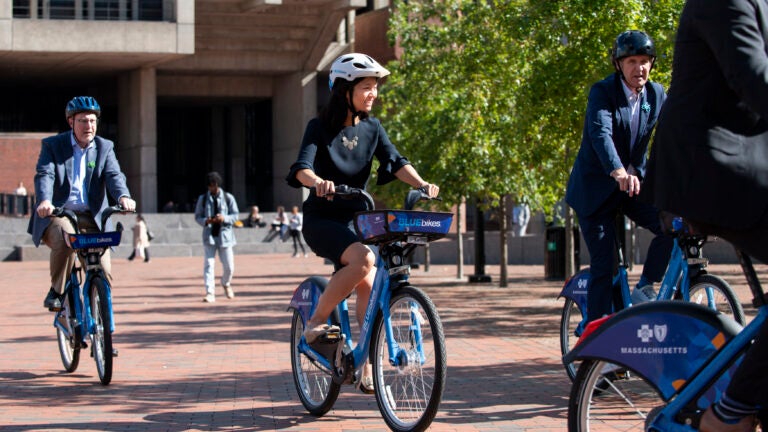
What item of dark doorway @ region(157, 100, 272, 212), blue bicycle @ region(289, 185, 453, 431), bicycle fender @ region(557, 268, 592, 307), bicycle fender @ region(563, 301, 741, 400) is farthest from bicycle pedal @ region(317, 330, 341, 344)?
dark doorway @ region(157, 100, 272, 212)

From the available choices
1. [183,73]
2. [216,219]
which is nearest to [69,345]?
[216,219]

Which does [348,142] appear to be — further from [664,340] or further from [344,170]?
[664,340]

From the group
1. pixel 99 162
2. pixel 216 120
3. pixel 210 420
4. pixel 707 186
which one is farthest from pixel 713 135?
pixel 216 120

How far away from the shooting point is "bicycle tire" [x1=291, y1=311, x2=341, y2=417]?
688cm

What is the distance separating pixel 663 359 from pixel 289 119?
55561 millimetres

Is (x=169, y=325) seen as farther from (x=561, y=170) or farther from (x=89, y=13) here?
(x=89, y=13)

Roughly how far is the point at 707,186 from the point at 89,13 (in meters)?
50.9

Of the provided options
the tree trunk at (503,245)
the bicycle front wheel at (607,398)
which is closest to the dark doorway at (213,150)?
the tree trunk at (503,245)

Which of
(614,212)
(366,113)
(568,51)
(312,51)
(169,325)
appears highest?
(312,51)

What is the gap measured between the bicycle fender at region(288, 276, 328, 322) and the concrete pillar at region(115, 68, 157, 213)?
48.8 m

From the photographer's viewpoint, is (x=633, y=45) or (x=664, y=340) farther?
(x=633, y=45)

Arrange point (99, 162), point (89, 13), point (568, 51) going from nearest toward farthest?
1. point (99, 162)
2. point (568, 51)
3. point (89, 13)

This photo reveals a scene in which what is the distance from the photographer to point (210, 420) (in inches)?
274

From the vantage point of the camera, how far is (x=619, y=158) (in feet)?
22.3
